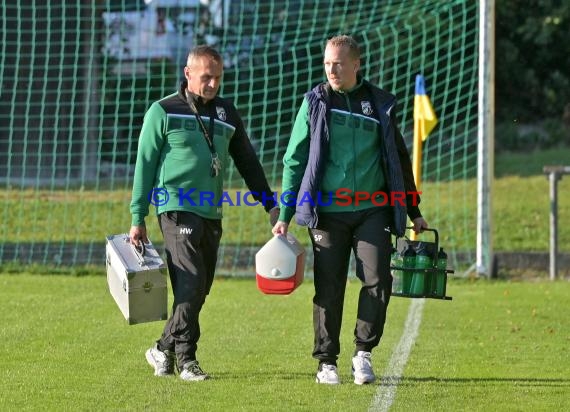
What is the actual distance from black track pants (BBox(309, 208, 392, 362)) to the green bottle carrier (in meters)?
0.23

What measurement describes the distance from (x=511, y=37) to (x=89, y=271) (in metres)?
17.3

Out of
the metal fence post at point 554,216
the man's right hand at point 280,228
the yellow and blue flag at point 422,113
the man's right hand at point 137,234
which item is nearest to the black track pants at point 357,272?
the man's right hand at point 280,228

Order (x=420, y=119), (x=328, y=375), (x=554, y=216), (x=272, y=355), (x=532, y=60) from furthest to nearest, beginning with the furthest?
1. (x=532, y=60)
2. (x=554, y=216)
3. (x=420, y=119)
4. (x=272, y=355)
5. (x=328, y=375)

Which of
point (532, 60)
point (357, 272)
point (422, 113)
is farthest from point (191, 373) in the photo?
point (532, 60)

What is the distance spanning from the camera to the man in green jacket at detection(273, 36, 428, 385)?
7.33 meters

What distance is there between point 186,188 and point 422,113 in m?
6.70

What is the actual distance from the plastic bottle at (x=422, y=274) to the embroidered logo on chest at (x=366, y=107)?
901mm

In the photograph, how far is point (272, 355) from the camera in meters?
8.52

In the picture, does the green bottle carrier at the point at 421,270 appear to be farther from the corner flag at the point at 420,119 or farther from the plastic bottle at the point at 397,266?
the corner flag at the point at 420,119

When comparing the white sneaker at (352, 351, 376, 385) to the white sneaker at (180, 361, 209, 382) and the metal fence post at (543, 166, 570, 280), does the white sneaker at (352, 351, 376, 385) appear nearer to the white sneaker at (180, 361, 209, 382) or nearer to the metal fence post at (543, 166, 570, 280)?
the white sneaker at (180, 361, 209, 382)

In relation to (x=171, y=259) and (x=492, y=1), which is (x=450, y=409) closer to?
(x=171, y=259)

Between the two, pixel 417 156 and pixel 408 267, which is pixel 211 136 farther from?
pixel 417 156

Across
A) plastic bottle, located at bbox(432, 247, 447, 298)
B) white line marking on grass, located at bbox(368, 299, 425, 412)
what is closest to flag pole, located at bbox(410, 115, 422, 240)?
white line marking on grass, located at bbox(368, 299, 425, 412)

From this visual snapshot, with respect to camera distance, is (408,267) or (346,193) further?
(408,267)
